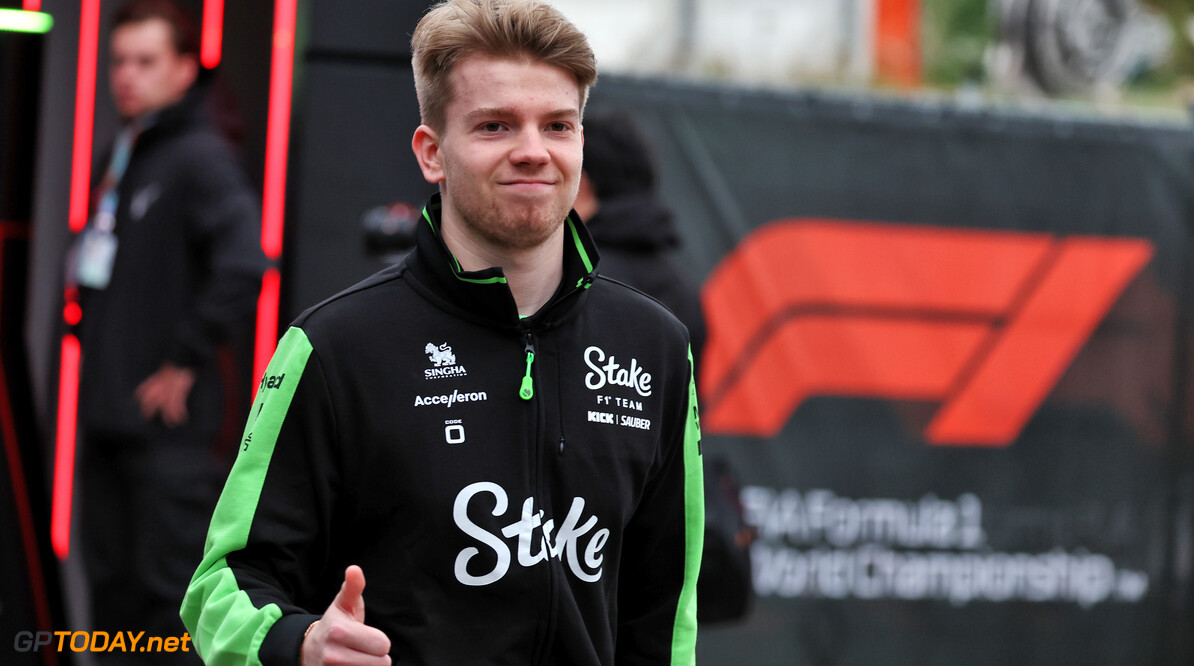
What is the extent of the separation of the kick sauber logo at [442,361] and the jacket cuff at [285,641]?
0.35 meters

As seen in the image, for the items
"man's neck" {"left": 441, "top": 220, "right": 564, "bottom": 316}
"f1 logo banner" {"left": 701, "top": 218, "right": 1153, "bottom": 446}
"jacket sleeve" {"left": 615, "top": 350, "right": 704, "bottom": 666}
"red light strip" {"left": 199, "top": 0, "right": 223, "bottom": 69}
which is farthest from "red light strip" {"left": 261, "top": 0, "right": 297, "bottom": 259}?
"jacket sleeve" {"left": 615, "top": 350, "right": 704, "bottom": 666}

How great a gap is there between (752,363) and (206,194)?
7.13ft

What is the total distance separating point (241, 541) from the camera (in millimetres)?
1646

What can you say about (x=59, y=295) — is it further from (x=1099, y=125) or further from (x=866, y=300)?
(x=1099, y=125)

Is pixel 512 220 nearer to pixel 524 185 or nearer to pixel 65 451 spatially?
pixel 524 185

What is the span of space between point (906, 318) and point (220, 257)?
8.85 feet

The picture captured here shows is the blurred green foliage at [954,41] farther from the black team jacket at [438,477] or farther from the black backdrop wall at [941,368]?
the black team jacket at [438,477]

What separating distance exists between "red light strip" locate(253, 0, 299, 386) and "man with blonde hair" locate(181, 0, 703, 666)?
6.21 ft

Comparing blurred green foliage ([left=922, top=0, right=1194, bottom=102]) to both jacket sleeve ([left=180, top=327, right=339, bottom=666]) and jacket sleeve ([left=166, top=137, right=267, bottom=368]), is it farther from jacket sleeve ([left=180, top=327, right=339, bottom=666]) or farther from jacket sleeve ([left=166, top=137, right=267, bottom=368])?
jacket sleeve ([left=180, top=327, right=339, bottom=666])

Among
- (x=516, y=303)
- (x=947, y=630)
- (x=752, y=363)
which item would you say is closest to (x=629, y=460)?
(x=516, y=303)

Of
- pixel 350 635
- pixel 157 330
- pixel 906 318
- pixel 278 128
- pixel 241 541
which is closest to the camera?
pixel 350 635

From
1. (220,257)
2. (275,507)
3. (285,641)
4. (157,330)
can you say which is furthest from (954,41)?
(285,641)

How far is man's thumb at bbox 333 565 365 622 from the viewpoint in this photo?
4.85 ft

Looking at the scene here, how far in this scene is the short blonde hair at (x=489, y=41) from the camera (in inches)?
67.8
